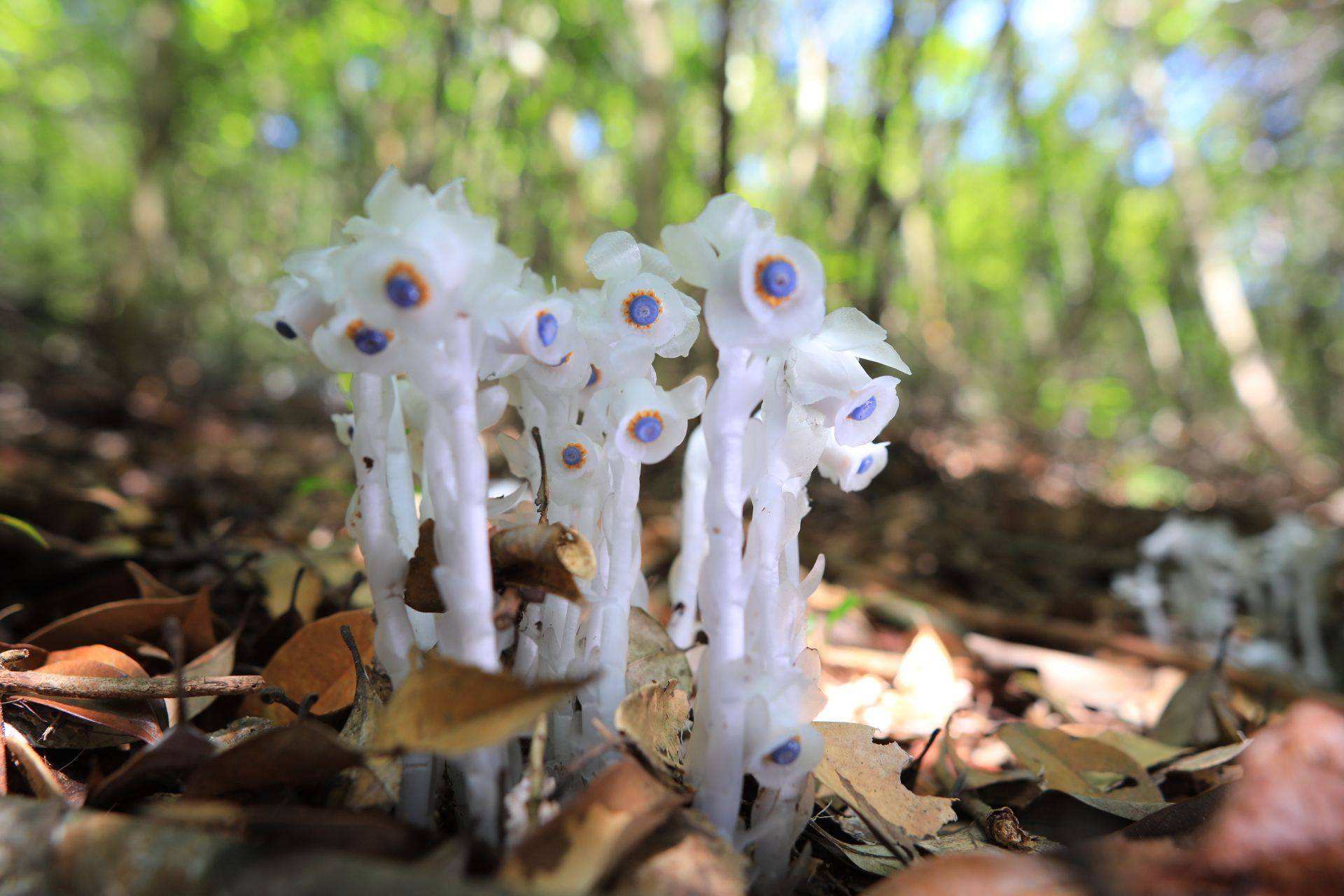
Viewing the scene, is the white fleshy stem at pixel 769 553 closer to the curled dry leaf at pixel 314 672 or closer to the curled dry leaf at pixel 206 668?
the curled dry leaf at pixel 314 672

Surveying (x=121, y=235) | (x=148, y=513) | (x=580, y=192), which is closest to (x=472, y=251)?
(x=148, y=513)

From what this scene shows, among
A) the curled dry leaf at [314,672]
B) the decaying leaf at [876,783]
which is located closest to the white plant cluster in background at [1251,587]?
the decaying leaf at [876,783]

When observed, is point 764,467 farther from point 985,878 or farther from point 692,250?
point 985,878

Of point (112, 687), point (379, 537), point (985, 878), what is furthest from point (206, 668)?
point (985, 878)

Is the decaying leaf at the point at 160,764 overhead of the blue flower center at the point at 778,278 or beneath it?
beneath

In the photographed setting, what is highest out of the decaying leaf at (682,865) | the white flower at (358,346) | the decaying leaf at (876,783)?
the white flower at (358,346)

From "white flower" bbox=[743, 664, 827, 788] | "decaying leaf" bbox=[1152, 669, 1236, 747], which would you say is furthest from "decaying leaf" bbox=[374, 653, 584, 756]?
"decaying leaf" bbox=[1152, 669, 1236, 747]
